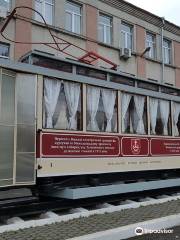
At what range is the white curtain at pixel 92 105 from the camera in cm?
958

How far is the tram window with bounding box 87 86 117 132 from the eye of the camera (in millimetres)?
9609

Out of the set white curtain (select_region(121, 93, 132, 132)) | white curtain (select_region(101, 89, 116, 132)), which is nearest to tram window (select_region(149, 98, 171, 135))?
white curtain (select_region(121, 93, 132, 132))

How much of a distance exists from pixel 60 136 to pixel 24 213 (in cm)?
161

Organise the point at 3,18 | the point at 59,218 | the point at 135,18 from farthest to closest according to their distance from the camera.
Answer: the point at 135,18 → the point at 3,18 → the point at 59,218

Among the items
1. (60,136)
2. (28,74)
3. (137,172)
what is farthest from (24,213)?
(137,172)

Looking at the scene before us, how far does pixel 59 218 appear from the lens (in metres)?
7.88

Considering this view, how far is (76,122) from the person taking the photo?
9.27 metres

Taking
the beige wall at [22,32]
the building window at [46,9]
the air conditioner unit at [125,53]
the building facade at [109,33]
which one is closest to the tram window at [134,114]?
the building facade at [109,33]

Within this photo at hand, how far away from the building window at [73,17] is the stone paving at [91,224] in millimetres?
14592

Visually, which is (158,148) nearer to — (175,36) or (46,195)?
(46,195)

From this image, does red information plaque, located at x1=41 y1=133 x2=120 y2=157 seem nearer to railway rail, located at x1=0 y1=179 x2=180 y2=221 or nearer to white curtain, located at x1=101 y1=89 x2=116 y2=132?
white curtain, located at x1=101 y1=89 x2=116 y2=132

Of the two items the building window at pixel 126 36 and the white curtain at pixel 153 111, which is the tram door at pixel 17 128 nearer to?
the white curtain at pixel 153 111

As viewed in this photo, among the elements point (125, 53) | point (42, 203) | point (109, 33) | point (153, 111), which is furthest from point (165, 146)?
point (109, 33)

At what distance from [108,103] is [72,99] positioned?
113 centimetres
